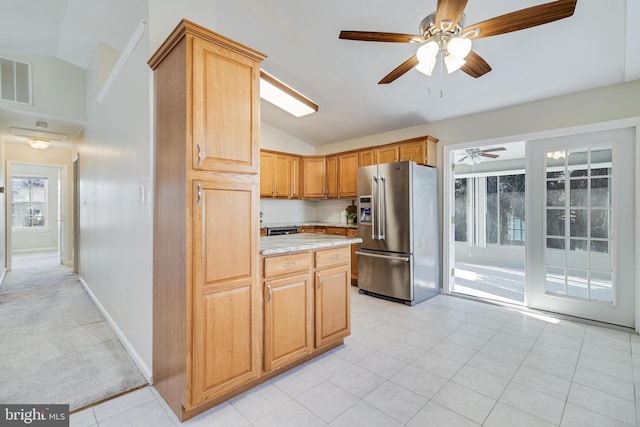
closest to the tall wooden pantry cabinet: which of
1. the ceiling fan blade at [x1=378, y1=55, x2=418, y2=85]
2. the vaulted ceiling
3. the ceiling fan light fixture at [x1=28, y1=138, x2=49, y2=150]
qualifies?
the vaulted ceiling

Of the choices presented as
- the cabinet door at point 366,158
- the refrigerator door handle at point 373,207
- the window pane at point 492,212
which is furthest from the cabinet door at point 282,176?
the window pane at point 492,212

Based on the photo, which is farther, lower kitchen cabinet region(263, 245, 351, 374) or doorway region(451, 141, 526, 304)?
doorway region(451, 141, 526, 304)

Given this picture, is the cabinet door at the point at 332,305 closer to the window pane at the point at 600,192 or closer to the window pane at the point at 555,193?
the window pane at the point at 555,193

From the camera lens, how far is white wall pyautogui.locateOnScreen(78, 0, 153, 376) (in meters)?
2.09

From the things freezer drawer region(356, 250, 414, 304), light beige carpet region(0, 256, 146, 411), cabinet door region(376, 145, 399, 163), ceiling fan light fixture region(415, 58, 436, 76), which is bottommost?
light beige carpet region(0, 256, 146, 411)

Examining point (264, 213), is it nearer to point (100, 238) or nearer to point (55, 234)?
point (100, 238)

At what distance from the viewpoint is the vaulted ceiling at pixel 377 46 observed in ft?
8.03

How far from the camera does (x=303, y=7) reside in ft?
8.57

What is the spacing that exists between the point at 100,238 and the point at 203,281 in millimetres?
2545

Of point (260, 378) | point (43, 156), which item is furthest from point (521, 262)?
point (43, 156)

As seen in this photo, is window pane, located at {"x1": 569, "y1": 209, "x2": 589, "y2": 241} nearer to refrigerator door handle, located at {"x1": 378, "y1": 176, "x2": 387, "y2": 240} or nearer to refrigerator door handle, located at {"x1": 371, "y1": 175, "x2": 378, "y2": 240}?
refrigerator door handle, located at {"x1": 378, "y1": 176, "x2": 387, "y2": 240}

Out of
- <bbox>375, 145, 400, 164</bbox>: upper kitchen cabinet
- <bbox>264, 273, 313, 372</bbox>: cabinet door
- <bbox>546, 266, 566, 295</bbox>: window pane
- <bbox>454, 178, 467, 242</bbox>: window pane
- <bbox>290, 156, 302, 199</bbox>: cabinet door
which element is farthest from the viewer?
<bbox>454, 178, 467, 242</bbox>: window pane

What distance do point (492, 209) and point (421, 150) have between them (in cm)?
383

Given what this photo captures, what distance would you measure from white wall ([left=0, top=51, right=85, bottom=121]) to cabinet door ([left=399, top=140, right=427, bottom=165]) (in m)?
4.79
